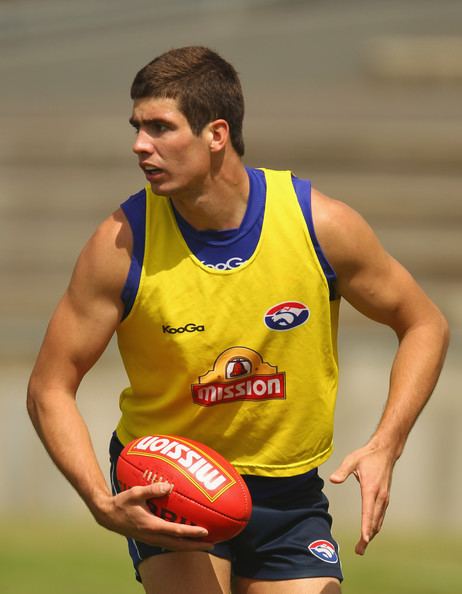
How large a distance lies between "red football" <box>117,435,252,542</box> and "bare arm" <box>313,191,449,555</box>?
15.6 inches

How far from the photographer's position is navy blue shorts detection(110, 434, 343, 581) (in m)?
4.31

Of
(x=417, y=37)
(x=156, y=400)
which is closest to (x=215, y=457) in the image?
(x=156, y=400)

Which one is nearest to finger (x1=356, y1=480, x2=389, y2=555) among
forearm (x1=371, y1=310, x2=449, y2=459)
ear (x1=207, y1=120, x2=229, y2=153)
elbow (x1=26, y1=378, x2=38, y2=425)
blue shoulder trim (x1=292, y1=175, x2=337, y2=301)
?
forearm (x1=371, y1=310, x2=449, y2=459)

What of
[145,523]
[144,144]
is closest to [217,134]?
[144,144]

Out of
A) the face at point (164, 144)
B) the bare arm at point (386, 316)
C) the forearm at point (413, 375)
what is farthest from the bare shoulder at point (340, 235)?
the face at point (164, 144)

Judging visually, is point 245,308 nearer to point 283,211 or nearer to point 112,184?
point 283,211

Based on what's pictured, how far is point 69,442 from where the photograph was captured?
13.4 feet

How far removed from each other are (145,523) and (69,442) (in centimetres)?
45

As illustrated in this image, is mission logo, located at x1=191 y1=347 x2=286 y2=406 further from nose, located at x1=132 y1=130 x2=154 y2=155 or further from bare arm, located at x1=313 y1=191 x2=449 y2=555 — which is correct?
nose, located at x1=132 y1=130 x2=154 y2=155

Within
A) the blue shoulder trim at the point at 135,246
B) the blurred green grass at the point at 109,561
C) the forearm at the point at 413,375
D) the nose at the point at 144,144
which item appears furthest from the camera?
the blurred green grass at the point at 109,561

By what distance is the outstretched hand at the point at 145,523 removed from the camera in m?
3.78

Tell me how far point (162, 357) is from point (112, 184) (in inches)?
397

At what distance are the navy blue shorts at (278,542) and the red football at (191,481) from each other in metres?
0.27

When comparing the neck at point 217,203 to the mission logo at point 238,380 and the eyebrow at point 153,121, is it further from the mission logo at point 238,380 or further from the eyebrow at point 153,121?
the mission logo at point 238,380
